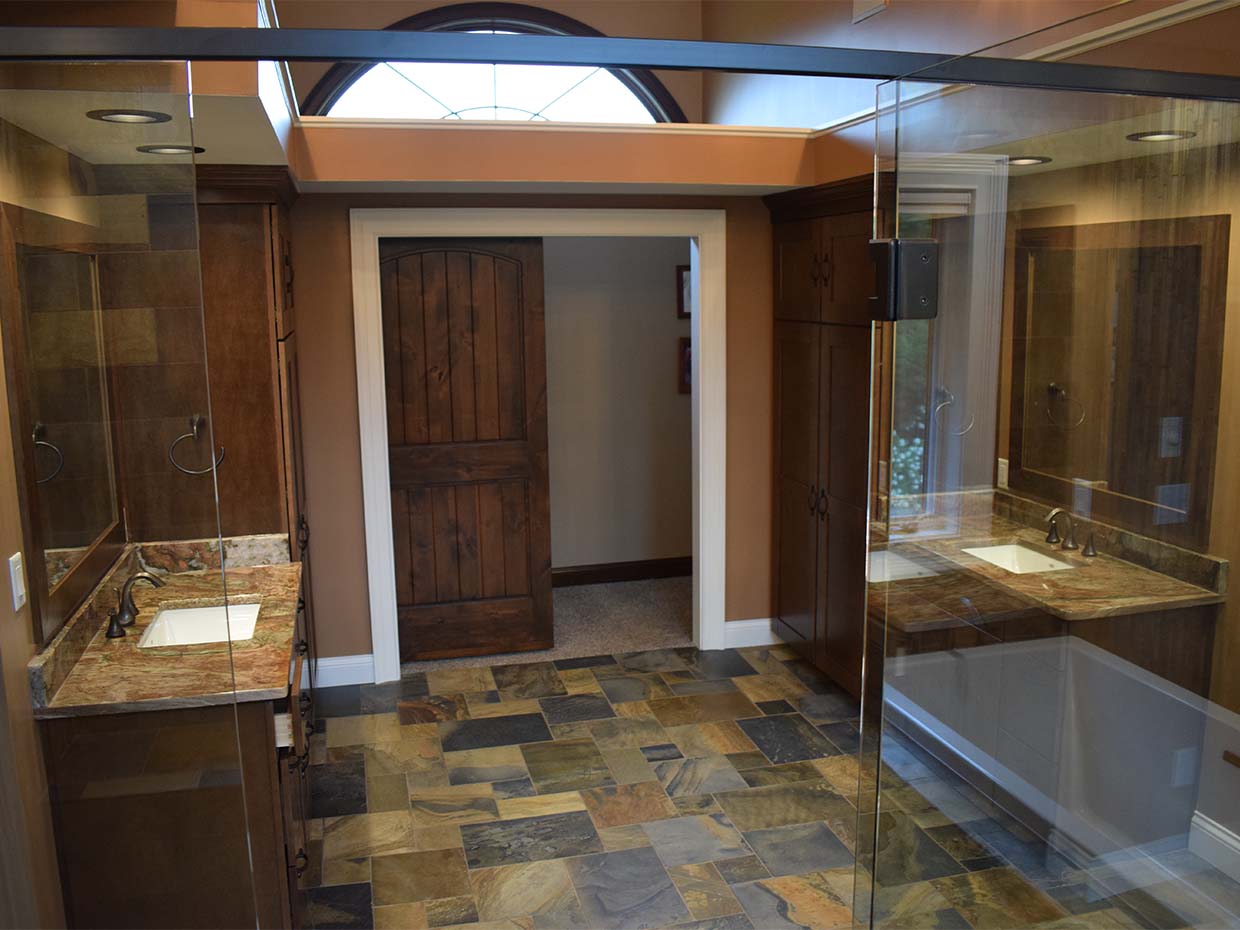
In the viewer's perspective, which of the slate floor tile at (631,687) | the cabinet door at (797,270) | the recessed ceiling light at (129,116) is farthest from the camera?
the slate floor tile at (631,687)

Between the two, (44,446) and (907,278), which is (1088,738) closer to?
(907,278)

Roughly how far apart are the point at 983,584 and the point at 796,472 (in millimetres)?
3457

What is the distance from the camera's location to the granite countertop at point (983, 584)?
1829 mm

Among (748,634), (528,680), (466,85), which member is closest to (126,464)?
(528,680)

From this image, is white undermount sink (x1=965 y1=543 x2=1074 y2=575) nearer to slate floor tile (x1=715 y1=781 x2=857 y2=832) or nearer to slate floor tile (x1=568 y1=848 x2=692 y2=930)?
slate floor tile (x1=568 y1=848 x2=692 y2=930)

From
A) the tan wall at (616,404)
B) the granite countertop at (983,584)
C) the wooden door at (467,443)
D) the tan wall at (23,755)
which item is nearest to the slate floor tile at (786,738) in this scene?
the wooden door at (467,443)

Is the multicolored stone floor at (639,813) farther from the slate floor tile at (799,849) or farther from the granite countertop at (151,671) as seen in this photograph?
the granite countertop at (151,671)

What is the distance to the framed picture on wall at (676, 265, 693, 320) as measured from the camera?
22.4 feet

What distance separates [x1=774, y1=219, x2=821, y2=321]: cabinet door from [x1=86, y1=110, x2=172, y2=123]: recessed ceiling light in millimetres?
3502

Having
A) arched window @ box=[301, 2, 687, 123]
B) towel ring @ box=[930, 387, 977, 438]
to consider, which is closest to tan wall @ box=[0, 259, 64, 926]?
towel ring @ box=[930, 387, 977, 438]

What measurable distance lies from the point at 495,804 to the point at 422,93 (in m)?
3.88

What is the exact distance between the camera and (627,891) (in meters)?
3.46

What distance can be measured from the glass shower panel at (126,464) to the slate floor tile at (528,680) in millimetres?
3126

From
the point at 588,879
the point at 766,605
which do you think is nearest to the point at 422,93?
the point at 766,605
